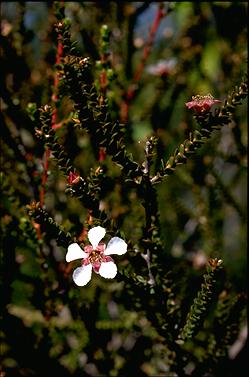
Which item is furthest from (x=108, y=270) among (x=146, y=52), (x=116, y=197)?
(x=146, y=52)

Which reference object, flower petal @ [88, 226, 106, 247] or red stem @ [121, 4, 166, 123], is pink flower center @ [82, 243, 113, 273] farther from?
red stem @ [121, 4, 166, 123]

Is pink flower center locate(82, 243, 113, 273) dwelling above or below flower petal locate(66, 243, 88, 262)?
above

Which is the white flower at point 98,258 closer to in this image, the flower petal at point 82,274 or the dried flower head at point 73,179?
the flower petal at point 82,274

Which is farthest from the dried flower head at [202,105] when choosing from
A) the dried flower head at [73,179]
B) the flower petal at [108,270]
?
the flower petal at [108,270]

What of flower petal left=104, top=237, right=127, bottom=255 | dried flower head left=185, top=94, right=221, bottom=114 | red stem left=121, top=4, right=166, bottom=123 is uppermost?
red stem left=121, top=4, right=166, bottom=123

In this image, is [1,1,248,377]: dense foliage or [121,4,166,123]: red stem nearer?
[1,1,248,377]: dense foliage

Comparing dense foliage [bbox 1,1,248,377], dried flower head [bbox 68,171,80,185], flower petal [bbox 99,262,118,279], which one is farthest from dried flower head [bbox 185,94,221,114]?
flower petal [bbox 99,262,118,279]

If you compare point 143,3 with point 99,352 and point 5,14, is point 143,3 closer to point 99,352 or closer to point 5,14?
point 5,14

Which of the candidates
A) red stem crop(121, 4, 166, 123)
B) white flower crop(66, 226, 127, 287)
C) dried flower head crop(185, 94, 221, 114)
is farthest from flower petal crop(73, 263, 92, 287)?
red stem crop(121, 4, 166, 123)
